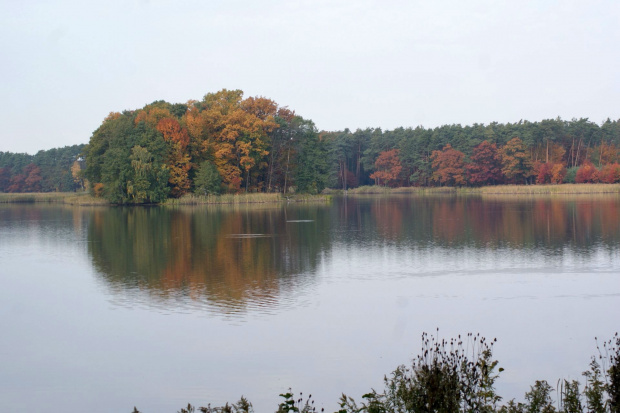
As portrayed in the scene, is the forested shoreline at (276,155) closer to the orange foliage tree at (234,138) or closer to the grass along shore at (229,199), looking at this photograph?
the orange foliage tree at (234,138)

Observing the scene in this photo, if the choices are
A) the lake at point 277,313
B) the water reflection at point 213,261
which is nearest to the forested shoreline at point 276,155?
the water reflection at point 213,261

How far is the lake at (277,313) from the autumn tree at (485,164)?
6777 centimetres

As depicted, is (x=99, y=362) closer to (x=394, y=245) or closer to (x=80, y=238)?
Result: (x=394, y=245)

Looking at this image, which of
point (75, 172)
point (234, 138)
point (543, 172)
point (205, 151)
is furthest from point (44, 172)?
point (543, 172)

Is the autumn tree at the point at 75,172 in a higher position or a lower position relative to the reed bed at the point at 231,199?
higher

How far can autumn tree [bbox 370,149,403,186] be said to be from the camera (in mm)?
106812

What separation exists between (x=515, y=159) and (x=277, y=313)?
84.2 metres

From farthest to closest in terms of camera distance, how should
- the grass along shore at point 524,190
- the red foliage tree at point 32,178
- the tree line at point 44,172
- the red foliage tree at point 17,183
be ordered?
1. the red foliage tree at point 17,183
2. the red foliage tree at point 32,178
3. the tree line at point 44,172
4. the grass along shore at point 524,190

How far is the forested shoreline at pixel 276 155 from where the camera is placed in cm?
6750

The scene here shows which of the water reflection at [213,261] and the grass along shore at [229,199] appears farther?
the grass along shore at [229,199]

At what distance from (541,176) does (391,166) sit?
1096 inches

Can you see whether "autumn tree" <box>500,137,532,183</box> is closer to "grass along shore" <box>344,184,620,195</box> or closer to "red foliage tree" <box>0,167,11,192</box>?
"grass along shore" <box>344,184,620,195</box>

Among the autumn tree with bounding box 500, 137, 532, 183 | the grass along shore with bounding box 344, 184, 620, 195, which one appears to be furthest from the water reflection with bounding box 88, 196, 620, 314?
the autumn tree with bounding box 500, 137, 532, 183

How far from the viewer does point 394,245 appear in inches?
1037
